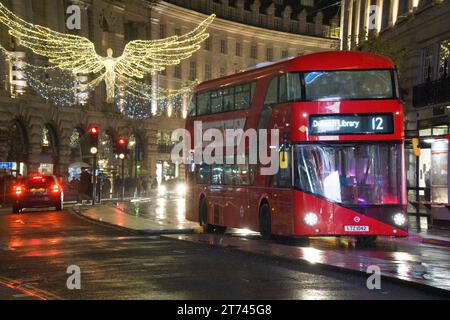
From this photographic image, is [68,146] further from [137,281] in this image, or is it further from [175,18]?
[137,281]

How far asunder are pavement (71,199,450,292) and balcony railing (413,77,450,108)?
10.5 metres

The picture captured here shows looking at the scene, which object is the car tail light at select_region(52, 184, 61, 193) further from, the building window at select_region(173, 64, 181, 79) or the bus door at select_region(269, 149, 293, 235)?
the building window at select_region(173, 64, 181, 79)

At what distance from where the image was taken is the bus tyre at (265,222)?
21.5 metres

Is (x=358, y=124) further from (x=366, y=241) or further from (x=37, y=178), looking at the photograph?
(x=37, y=178)

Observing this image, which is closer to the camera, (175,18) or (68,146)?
(68,146)

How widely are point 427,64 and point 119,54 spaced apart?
147 ft

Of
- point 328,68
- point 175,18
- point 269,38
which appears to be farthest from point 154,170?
point 328,68

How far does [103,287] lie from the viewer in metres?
12.5

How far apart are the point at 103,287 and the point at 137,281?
2.70ft

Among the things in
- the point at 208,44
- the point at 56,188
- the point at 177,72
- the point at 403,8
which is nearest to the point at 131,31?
the point at 177,72

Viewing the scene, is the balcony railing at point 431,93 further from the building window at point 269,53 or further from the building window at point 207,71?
the building window at point 269,53

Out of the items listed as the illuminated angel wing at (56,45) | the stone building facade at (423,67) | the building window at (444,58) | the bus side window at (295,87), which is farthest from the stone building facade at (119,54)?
the bus side window at (295,87)
